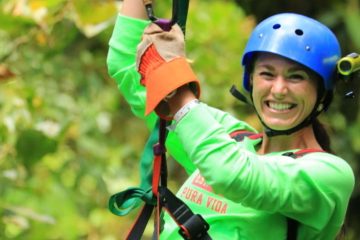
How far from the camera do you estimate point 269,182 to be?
2910mm

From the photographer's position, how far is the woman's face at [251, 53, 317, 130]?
10.5ft

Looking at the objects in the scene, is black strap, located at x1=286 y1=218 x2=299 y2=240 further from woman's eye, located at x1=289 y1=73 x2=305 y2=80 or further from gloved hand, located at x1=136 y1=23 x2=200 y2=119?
gloved hand, located at x1=136 y1=23 x2=200 y2=119

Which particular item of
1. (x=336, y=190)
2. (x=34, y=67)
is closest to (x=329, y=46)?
(x=336, y=190)

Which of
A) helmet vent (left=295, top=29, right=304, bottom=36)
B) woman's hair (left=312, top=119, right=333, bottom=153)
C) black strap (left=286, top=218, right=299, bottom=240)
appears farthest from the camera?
woman's hair (left=312, top=119, right=333, bottom=153)

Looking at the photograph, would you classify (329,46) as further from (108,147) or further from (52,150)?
(108,147)

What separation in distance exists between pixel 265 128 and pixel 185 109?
0.56 meters

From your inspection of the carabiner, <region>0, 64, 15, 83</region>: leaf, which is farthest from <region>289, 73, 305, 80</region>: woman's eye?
<region>0, 64, 15, 83</region>: leaf

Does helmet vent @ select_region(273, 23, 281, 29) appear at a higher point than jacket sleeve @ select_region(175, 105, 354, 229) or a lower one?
higher

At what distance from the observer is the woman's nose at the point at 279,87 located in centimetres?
319

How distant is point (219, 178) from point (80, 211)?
314 cm

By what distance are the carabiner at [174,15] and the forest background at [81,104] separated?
2.19 feet

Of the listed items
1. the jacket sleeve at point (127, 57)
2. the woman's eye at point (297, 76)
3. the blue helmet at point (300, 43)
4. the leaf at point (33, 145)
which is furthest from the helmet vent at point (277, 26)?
the leaf at point (33, 145)

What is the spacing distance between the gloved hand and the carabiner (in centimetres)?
1

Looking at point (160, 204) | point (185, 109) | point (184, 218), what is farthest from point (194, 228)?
point (185, 109)
